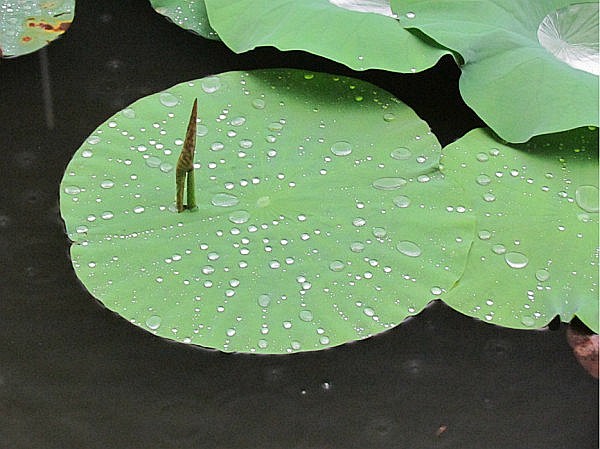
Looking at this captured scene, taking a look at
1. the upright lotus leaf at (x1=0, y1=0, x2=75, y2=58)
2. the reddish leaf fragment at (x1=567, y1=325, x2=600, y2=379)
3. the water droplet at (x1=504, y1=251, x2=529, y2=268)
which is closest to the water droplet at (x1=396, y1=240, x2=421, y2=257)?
the water droplet at (x1=504, y1=251, x2=529, y2=268)

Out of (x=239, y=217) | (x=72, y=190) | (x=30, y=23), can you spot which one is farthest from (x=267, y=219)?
(x=30, y=23)

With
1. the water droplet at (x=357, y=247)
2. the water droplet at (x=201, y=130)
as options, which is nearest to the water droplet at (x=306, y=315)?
the water droplet at (x=357, y=247)

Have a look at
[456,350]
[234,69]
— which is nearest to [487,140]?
[456,350]

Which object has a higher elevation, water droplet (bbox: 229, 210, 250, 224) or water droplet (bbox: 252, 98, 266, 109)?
water droplet (bbox: 252, 98, 266, 109)

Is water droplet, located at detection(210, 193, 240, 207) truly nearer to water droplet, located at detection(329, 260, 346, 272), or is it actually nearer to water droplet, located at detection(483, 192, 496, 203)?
water droplet, located at detection(329, 260, 346, 272)

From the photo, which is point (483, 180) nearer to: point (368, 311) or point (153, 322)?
point (368, 311)

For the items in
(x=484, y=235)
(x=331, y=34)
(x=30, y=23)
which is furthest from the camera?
(x=30, y=23)
